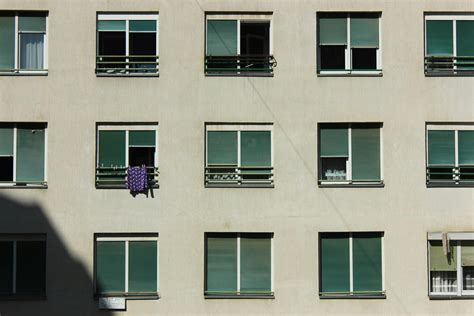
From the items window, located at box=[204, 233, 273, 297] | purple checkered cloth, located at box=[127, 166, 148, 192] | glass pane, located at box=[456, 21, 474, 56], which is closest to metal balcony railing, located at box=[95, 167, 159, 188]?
purple checkered cloth, located at box=[127, 166, 148, 192]

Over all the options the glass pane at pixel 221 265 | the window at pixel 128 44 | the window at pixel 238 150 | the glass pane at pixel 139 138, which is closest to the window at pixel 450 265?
the window at pixel 238 150

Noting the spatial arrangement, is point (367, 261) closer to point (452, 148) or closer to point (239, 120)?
point (452, 148)

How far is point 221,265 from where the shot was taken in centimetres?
2316

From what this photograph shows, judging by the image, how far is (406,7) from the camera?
77.7 ft

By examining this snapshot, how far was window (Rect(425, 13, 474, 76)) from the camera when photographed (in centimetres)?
2378

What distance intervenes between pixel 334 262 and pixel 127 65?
791 centimetres

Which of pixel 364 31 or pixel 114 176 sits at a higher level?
pixel 364 31

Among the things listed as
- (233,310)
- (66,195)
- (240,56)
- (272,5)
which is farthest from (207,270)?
(272,5)

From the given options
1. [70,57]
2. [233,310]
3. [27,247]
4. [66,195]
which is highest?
[70,57]

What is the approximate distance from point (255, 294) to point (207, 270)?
4.78ft

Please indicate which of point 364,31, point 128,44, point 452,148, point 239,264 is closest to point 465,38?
point 364,31

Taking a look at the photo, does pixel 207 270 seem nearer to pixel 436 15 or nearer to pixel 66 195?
pixel 66 195

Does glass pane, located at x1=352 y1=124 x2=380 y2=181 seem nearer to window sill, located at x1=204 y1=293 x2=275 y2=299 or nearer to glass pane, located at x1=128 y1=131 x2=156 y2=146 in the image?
window sill, located at x1=204 y1=293 x2=275 y2=299

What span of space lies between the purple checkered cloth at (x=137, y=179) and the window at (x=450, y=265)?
797 centimetres
